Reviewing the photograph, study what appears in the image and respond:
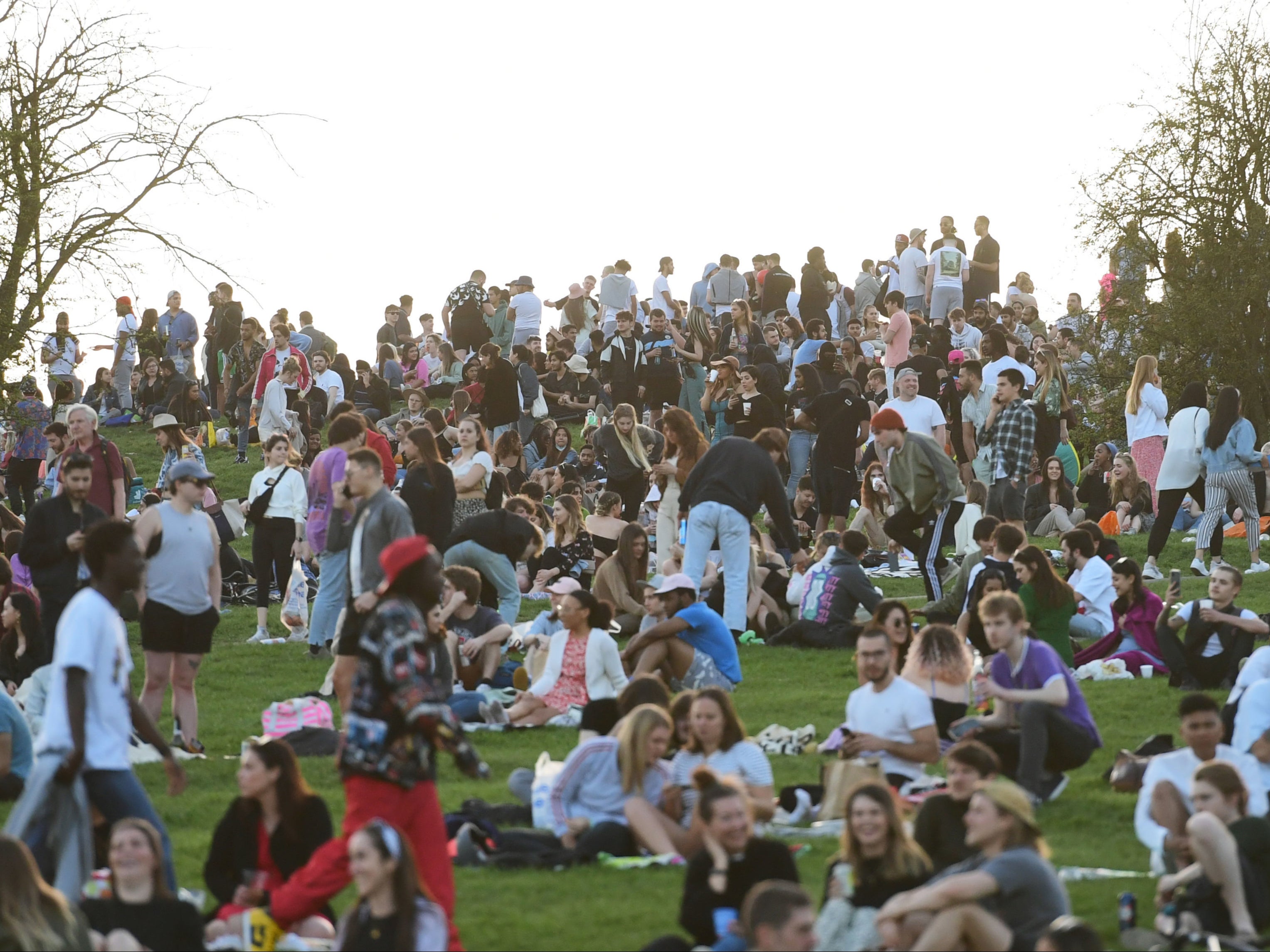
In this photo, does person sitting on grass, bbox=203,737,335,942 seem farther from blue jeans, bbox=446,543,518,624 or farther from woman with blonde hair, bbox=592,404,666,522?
woman with blonde hair, bbox=592,404,666,522

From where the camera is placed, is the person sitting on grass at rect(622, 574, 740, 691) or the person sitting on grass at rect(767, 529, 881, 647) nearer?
the person sitting on grass at rect(622, 574, 740, 691)

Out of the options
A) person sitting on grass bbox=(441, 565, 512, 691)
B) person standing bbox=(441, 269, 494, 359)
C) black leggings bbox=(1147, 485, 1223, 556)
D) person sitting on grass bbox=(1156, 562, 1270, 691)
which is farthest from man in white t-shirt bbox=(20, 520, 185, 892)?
person standing bbox=(441, 269, 494, 359)

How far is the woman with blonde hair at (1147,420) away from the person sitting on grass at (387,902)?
1474 centimetres

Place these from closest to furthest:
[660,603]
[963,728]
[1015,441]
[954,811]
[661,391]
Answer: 1. [954,811]
2. [963,728]
3. [660,603]
4. [1015,441]
5. [661,391]

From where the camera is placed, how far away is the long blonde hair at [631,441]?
61.1 ft

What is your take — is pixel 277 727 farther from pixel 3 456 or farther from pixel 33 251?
pixel 3 456

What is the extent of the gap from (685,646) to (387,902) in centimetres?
618

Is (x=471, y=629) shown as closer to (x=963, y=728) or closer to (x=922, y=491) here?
(x=922, y=491)

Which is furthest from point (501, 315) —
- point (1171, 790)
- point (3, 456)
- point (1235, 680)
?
point (1171, 790)

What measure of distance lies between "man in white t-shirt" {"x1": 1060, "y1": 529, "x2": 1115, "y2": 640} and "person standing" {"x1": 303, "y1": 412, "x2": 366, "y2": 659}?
588cm

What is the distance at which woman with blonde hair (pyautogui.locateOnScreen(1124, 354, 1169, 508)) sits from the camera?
19781mm

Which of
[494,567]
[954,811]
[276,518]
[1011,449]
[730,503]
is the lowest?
[954,811]

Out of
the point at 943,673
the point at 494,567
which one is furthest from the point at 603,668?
the point at 494,567

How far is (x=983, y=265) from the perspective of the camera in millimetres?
29312
